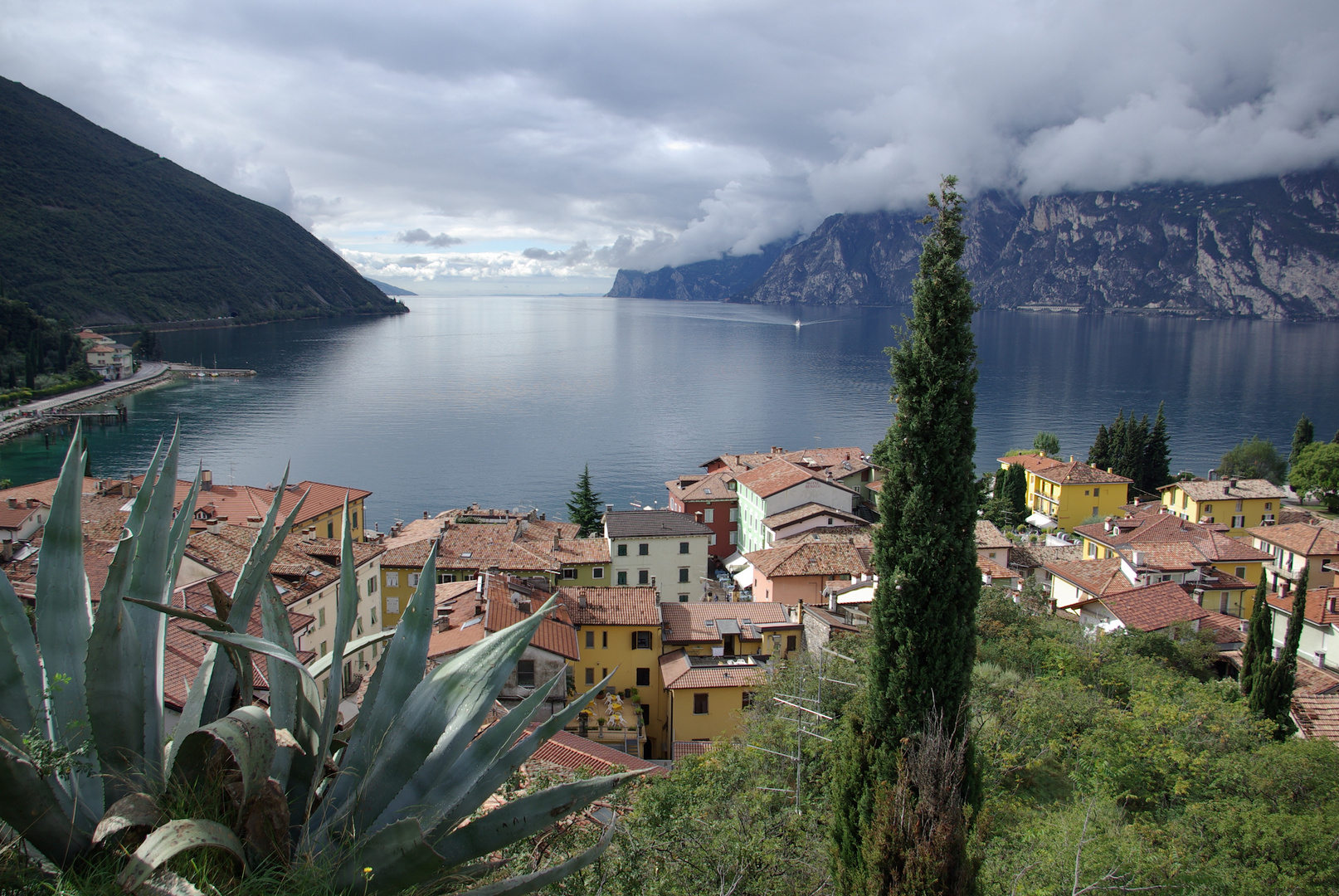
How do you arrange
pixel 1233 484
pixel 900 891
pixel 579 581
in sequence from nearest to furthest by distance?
pixel 900 891 < pixel 579 581 < pixel 1233 484

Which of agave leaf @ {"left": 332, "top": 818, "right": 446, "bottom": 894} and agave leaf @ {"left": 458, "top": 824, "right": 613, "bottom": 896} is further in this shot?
agave leaf @ {"left": 458, "top": 824, "right": 613, "bottom": 896}

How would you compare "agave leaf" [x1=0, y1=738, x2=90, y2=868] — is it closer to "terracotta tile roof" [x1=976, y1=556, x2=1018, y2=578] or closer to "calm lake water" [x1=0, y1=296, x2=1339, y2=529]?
"terracotta tile roof" [x1=976, y1=556, x2=1018, y2=578]

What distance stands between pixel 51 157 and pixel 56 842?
230594 mm

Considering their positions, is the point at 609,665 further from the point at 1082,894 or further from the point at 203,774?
the point at 203,774

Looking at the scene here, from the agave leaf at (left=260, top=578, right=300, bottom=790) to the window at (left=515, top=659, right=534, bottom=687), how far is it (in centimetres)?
1557

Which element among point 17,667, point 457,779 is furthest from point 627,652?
point 17,667

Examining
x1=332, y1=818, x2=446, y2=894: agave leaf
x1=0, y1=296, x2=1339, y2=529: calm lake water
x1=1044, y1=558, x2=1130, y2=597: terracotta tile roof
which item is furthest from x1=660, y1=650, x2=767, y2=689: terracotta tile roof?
x1=0, y1=296, x2=1339, y2=529: calm lake water

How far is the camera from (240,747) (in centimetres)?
250

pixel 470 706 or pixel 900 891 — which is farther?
pixel 900 891

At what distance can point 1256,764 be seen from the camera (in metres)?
13.2

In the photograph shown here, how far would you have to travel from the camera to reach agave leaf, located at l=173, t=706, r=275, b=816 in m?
2.50

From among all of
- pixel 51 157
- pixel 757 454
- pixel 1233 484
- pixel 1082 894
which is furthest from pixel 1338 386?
pixel 51 157

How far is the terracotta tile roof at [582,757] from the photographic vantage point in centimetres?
1133

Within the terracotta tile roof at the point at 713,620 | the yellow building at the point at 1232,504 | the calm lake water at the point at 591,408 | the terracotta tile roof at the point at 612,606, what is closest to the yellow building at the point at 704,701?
the terracotta tile roof at the point at 612,606
